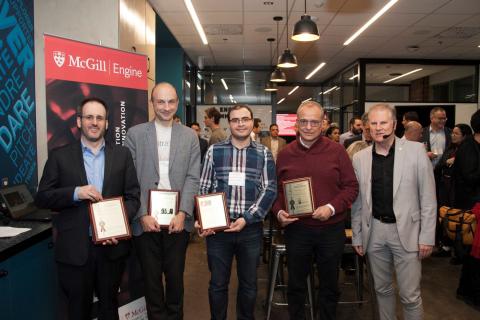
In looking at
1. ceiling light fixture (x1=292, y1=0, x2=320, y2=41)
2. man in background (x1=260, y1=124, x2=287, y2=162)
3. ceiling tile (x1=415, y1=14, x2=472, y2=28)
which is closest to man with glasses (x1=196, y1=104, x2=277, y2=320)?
ceiling light fixture (x1=292, y1=0, x2=320, y2=41)

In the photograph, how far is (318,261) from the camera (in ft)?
7.39

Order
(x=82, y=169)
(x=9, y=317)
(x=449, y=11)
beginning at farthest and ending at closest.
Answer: (x=449, y=11) → (x=82, y=169) → (x=9, y=317)

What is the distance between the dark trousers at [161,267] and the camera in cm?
219

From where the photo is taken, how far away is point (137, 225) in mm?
2168

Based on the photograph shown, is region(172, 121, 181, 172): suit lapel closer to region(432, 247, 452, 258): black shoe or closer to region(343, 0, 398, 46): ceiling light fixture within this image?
region(432, 247, 452, 258): black shoe

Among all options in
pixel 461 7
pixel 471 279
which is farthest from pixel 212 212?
pixel 461 7

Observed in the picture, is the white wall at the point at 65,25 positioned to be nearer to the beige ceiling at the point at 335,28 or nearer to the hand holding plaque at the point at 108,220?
the hand holding plaque at the point at 108,220

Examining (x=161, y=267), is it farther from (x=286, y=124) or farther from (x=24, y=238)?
(x=286, y=124)

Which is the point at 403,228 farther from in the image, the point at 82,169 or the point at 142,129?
the point at 82,169

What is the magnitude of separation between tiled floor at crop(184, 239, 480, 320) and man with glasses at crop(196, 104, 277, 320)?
814 mm

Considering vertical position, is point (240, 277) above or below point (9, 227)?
below

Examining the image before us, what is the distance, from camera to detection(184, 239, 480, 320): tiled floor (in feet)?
9.48

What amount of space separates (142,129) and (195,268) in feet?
7.48

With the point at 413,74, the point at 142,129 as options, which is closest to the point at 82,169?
the point at 142,129
